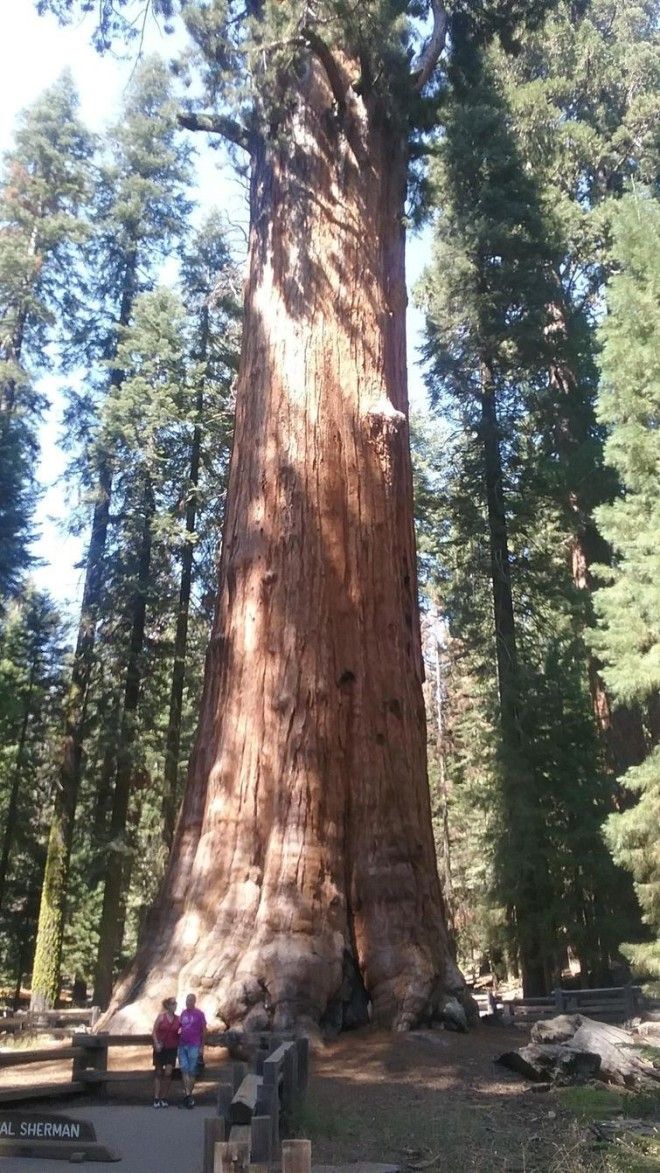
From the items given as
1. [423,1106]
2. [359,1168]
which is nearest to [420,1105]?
[423,1106]

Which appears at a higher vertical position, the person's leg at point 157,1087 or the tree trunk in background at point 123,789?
the tree trunk in background at point 123,789

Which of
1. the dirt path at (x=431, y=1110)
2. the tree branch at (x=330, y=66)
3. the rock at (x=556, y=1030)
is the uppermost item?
the tree branch at (x=330, y=66)

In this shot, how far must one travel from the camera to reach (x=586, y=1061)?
7.23 metres

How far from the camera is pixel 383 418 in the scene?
10.8 m

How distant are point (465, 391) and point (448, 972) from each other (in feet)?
46.6

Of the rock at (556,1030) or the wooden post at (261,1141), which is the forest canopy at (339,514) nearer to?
the rock at (556,1030)

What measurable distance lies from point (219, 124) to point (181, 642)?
10.8m

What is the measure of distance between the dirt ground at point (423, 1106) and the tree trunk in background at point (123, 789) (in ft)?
30.6

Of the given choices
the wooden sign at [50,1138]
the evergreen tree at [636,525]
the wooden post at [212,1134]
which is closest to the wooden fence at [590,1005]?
the evergreen tree at [636,525]

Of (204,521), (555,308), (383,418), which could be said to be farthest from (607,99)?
(383,418)

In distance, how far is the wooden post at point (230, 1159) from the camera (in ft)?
12.4

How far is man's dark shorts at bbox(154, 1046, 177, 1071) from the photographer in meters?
7.04

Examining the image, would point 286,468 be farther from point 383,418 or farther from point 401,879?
point 401,879

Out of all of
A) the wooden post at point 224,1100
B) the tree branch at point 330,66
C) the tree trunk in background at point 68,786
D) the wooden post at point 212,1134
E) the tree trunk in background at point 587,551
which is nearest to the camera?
the wooden post at point 212,1134
